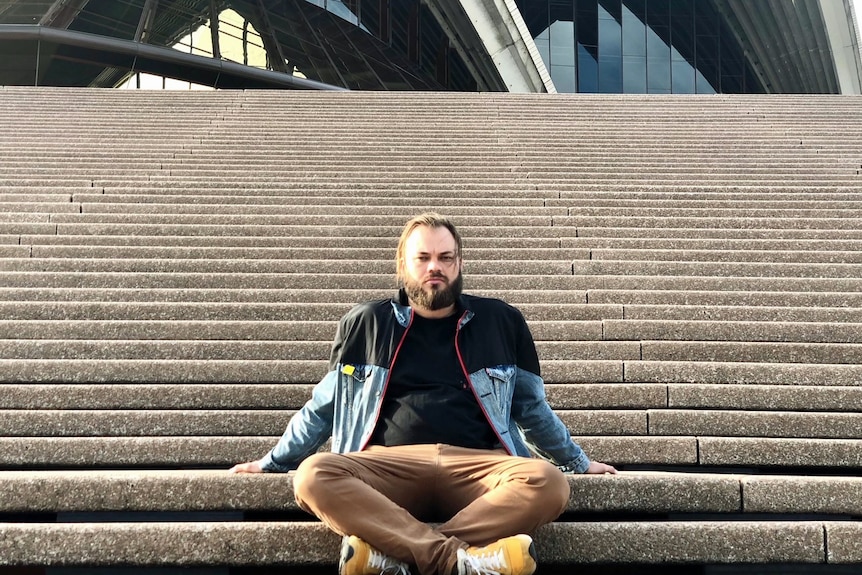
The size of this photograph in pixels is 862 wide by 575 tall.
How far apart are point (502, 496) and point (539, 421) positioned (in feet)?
1.53

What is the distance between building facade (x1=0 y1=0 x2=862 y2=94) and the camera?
18.6m

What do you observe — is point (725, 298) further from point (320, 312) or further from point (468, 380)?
point (468, 380)

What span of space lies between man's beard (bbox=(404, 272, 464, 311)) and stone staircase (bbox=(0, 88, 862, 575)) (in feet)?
2.48

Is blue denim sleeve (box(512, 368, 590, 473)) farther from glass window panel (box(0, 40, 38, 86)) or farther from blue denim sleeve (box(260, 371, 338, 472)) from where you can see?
Answer: glass window panel (box(0, 40, 38, 86))

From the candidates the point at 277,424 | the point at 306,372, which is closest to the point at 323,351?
the point at 306,372

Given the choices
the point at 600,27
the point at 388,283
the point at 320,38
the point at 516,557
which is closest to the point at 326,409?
the point at 516,557

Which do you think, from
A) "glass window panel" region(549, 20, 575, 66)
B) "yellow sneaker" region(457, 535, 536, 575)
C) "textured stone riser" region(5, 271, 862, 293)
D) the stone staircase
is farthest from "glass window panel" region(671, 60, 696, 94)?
"yellow sneaker" region(457, 535, 536, 575)

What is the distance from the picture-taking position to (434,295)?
8.17 ft

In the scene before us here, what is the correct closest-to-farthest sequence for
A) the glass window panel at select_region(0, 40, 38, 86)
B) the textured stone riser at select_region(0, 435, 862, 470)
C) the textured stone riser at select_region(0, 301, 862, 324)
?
the textured stone riser at select_region(0, 435, 862, 470) → the textured stone riser at select_region(0, 301, 862, 324) → the glass window panel at select_region(0, 40, 38, 86)

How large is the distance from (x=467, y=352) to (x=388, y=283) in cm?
213

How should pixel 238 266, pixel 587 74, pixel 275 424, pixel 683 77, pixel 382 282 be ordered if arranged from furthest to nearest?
pixel 683 77
pixel 587 74
pixel 238 266
pixel 382 282
pixel 275 424

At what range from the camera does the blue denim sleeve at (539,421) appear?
2516mm

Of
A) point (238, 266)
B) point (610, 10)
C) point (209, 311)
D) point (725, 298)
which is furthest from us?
point (610, 10)

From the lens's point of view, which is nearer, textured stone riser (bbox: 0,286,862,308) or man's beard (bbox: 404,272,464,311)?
man's beard (bbox: 404,272,464,311)
